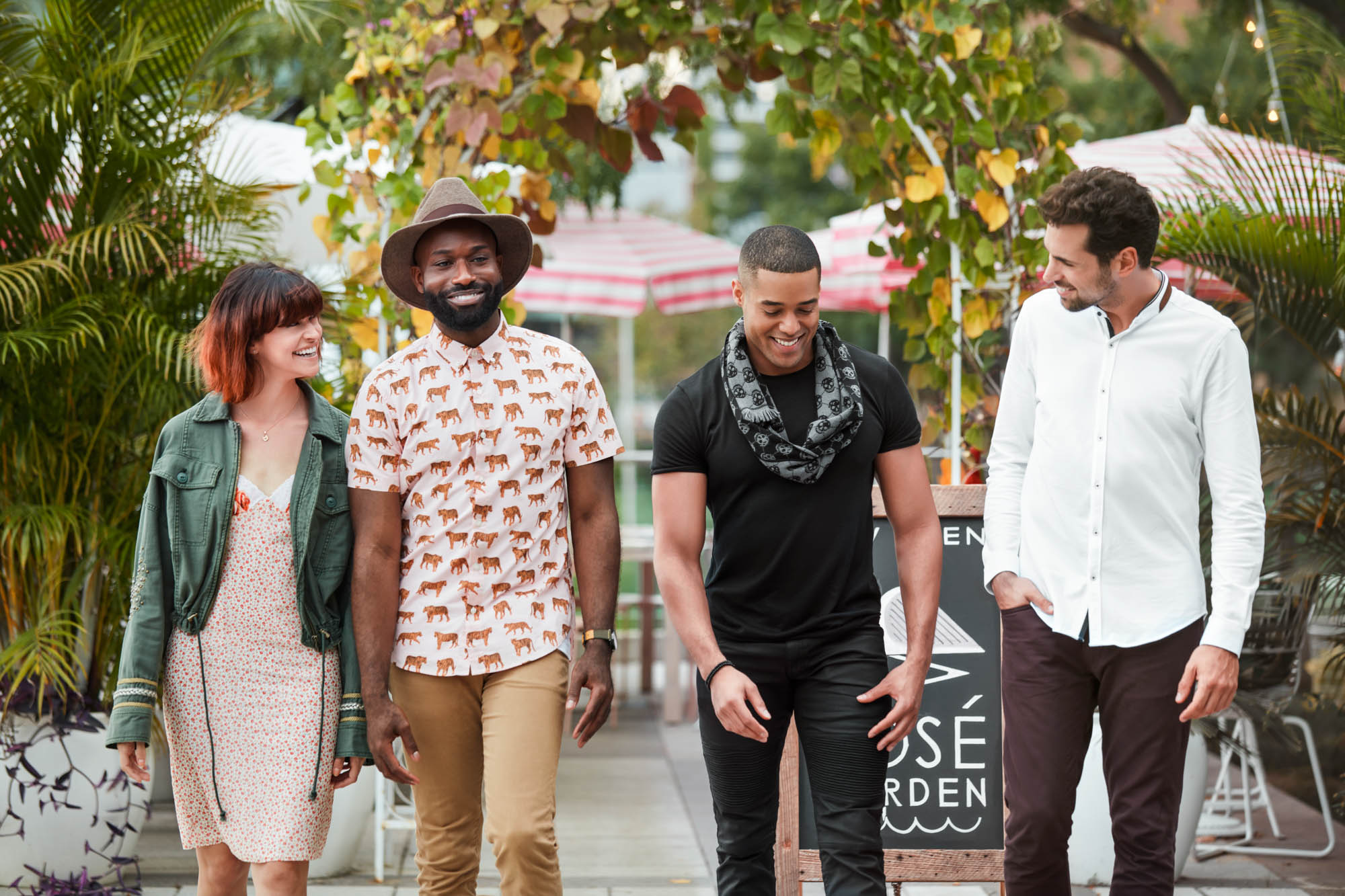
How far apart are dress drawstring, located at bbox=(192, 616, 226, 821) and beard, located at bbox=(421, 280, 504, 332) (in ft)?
2.86

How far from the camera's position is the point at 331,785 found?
3.09 m

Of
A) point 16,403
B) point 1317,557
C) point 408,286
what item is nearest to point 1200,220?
point 1317,557

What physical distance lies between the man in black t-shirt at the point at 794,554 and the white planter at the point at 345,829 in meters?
2.40

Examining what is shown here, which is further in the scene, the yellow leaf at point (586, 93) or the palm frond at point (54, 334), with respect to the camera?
the yellow leaf at point (586, 93)

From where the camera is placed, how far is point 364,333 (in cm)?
502

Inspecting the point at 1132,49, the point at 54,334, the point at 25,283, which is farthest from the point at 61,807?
the point at 1132,49

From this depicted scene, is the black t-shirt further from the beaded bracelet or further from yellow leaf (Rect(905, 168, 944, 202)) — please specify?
yellow leaf (Rect(905, 168, 944, 202))

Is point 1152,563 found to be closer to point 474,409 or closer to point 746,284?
point 746,284

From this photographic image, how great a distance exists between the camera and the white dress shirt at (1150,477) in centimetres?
298

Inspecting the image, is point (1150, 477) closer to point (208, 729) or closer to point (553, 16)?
point (208, 729)

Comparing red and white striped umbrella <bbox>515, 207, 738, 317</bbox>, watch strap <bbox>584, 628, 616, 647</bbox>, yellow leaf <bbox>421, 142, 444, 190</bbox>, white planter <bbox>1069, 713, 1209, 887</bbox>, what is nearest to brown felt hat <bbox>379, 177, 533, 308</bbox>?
watch strap <bbox>584, 628, 616, 647</bbox>

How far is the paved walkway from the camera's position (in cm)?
496

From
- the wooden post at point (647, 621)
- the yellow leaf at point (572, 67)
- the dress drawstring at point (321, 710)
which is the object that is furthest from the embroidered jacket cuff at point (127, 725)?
the wooden post at point (647, 621)

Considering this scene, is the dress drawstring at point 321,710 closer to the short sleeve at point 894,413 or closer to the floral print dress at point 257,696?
the floral print dress at point 257,696
